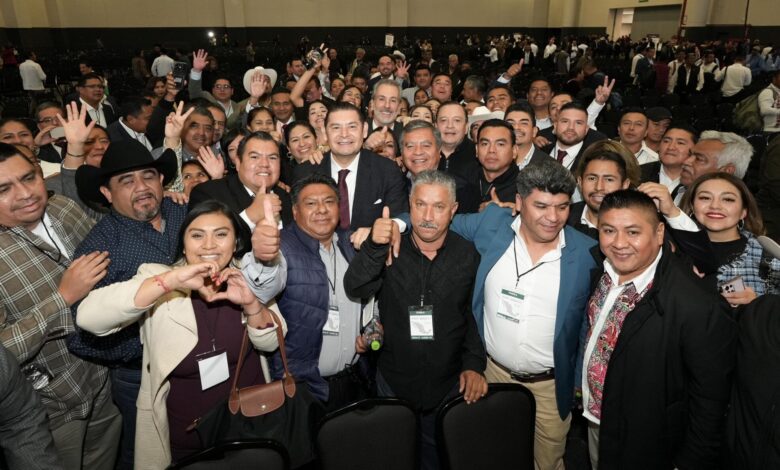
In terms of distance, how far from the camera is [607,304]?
221 cm

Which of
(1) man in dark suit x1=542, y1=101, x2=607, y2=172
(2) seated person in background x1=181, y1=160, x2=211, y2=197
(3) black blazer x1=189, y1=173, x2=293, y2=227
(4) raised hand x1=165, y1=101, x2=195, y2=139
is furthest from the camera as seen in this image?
(1) man in dark suit x1=542, y1=101, x2=607, y2=172

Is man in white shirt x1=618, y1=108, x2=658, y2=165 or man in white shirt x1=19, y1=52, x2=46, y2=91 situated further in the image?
man in white shirt x1=19, y1=52, x2=46, y2=91

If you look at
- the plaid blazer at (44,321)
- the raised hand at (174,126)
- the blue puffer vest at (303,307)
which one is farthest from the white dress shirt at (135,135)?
the blue puffer vest at (303,307)

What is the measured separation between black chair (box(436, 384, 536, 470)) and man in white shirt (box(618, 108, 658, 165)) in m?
3.31

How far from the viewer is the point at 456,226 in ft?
9.46

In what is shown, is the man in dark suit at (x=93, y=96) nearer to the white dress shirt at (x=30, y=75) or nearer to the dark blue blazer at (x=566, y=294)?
the dark blue blazer at (x=566, y=294)

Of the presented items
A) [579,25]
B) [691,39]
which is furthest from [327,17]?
[691,39]

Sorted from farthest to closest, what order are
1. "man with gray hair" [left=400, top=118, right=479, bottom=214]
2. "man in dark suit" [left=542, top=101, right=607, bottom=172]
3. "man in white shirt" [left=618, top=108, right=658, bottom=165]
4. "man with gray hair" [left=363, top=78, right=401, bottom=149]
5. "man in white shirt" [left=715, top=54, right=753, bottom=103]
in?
"man in white shirt" [left=715, top=54, right=753, bottom=103], "man in white shirt" [left=618, top=108, right=658, bottom=165], "man with gray hair" [left=363, top=78, right=401, bottom=149], "man in dark suit" [left=542, top=101, right=607, bottom=172], "man with gray hair" [left=400, top=118, right=479, bottom=214]

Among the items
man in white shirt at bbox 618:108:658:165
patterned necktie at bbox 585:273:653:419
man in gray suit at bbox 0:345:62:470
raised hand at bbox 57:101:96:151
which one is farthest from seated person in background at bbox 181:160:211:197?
man in white shirt at bbox 618:108:658:165

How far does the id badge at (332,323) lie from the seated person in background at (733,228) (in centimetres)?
208

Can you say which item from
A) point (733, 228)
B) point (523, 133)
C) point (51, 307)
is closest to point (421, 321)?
point (51, 307)

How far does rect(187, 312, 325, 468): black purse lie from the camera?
2.03 m

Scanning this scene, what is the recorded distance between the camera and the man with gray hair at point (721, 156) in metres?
3.42

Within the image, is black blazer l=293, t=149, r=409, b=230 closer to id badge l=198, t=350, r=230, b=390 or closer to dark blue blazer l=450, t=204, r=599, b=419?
dark blue blazer l=450, t=204, r=599, b=419
